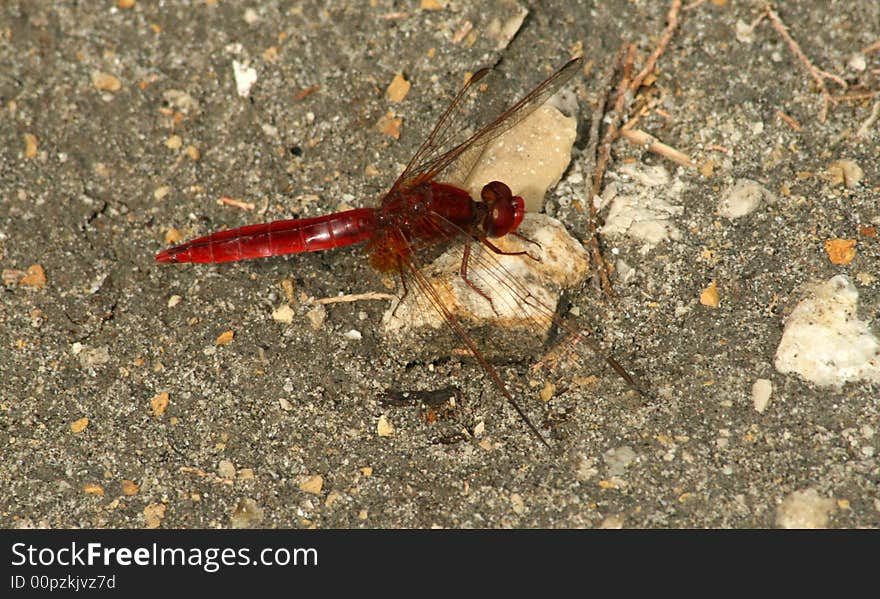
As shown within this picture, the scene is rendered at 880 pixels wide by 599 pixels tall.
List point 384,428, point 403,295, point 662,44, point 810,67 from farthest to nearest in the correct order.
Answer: point 662,44, point 810,67, point 403,295, point 384,428

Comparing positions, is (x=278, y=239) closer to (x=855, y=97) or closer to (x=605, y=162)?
(x=605, y=162)

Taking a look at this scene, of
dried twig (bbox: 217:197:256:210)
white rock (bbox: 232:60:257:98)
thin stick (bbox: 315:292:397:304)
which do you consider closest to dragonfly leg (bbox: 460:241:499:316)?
thin stick (bbox: 315:292:397:304)

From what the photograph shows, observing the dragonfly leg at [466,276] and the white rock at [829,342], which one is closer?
the white rock at [829,342]

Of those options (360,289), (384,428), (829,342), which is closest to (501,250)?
(360,289)

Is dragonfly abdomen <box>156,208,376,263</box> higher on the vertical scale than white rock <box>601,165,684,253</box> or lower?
higher

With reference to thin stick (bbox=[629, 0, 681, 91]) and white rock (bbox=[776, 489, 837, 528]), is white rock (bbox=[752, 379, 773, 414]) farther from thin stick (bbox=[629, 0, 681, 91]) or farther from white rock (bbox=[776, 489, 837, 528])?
thin stick (bbox=[629, 0, 681, 91])

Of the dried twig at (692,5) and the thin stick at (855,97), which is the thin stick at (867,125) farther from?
the dried twig at (692,5)

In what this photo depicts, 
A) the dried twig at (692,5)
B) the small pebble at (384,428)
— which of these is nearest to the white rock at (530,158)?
the dried twig at (692,5)

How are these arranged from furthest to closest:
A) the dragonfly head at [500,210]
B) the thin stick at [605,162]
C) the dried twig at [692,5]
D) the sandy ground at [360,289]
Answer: the dried twig at [692,5], the thin stick at [605,162], the dragonfly head at [500,210], the sandy ground at [360,289]
